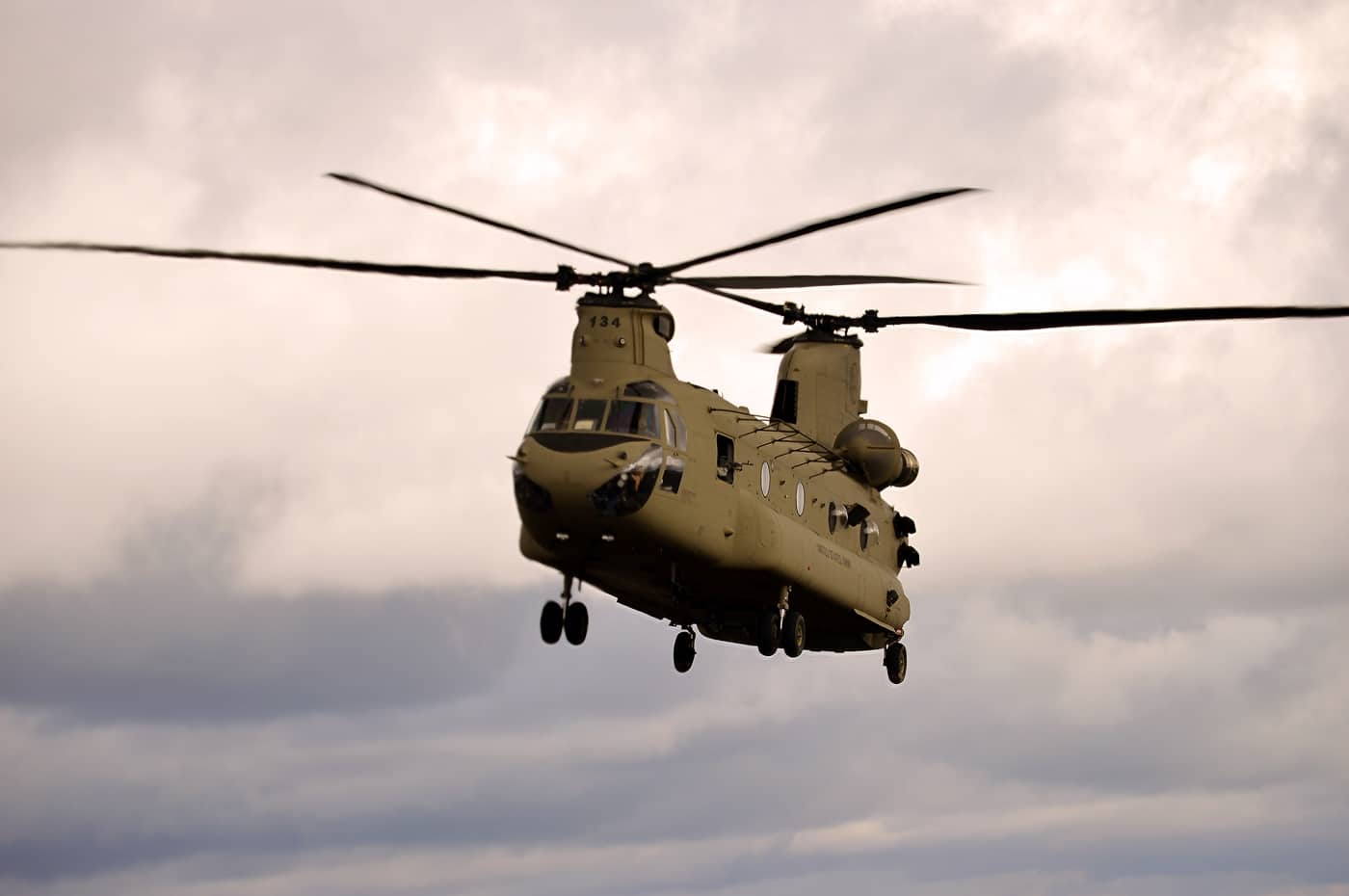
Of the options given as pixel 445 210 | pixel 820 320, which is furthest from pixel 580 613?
pixel 820 320

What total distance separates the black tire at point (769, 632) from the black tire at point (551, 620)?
4.52 meters

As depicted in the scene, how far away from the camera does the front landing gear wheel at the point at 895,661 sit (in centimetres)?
5322

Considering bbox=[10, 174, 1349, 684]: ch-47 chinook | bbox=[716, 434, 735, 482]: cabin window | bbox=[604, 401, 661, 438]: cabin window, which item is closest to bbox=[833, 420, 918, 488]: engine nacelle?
bbox=[10, 174, 1349, 684]: ch-47 chinook

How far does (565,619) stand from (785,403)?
10314 mm

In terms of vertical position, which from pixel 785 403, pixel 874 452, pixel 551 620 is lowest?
pixel 551 620

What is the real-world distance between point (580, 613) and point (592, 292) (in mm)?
6502

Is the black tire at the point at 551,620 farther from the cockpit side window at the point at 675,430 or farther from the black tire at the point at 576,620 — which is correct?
the cockpit side window at the point at 675,430

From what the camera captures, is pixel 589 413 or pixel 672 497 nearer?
pixel 589 413

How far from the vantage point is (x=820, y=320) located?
174ft

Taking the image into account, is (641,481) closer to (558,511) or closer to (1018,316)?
(558,511)

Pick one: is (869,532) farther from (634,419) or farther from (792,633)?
(634,419)

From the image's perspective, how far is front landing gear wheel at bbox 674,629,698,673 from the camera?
4734 centimetres

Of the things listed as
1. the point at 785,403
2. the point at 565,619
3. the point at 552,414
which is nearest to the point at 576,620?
the point at 565,619

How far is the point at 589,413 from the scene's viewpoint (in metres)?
40.9
